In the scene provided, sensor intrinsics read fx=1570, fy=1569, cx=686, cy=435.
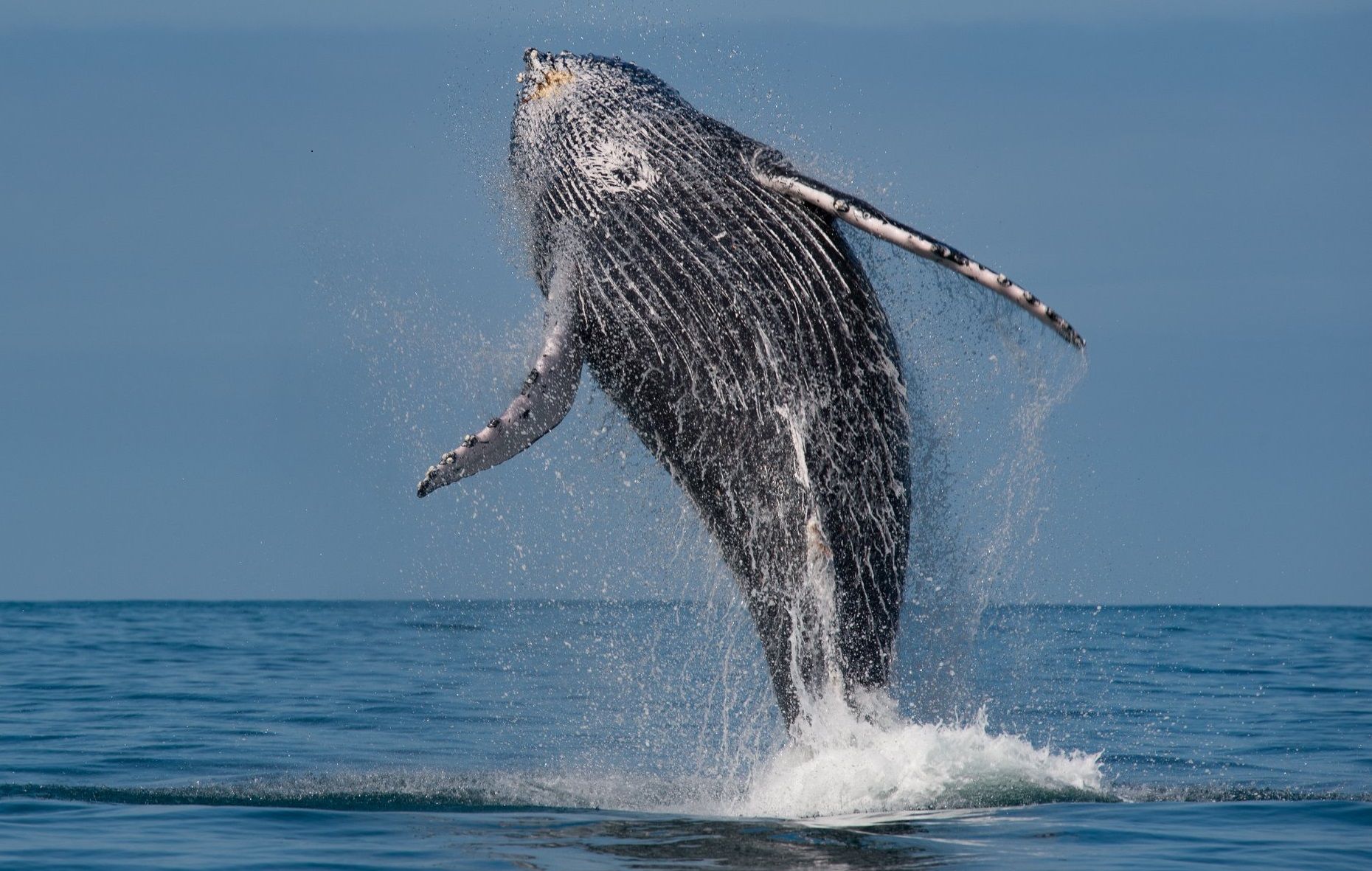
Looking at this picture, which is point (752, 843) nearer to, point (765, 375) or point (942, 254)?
point (765, 375)

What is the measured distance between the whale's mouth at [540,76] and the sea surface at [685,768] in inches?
186

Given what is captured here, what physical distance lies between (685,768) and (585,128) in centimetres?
620

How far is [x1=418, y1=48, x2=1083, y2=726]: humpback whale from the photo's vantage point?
11844 mm

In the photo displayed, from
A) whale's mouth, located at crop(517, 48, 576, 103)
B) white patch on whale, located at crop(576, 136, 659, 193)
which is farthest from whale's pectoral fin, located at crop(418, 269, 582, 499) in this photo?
whale's mouth, located at crop(517, 48, 576, 103)

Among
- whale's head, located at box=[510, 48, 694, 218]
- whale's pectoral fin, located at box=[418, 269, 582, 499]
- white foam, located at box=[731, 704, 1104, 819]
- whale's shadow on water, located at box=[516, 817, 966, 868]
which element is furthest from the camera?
whale's head, located at box=[510, 48, 694, 218]

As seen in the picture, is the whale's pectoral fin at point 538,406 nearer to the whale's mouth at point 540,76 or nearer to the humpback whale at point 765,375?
the humpback whale at point 765,375

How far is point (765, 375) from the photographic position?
38.9 feet

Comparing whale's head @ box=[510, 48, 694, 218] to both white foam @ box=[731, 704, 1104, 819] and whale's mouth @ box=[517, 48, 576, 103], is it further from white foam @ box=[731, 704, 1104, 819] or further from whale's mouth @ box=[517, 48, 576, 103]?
white foam @ box=[731, 704, 1104, 819]

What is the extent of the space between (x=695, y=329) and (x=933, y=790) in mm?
3885

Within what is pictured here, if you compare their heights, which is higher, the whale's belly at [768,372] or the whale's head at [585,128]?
the whale's head at [585,128]

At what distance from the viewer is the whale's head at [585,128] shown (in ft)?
41.8

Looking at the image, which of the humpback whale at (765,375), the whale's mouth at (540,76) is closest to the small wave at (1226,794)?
the humpback whale at (765,375)

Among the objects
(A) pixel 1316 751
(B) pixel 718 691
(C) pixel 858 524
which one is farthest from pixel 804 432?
(B) pixel 718 691

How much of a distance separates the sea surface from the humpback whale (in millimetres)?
740
